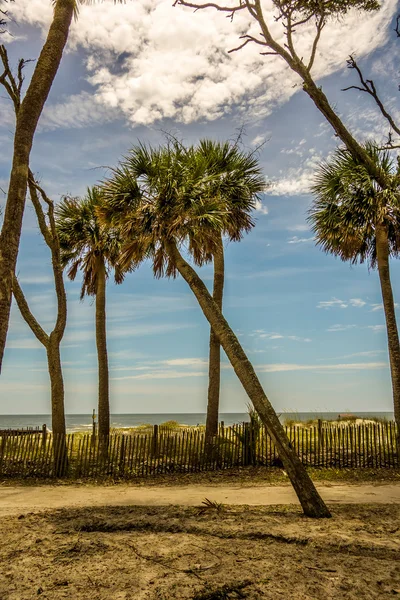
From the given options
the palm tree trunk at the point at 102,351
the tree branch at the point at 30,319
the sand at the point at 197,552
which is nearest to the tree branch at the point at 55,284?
the tree branch at the point at 30,319

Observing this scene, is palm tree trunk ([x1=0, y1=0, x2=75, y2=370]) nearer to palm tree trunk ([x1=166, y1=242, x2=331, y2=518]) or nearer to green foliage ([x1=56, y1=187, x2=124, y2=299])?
palm tree trunk ([x1=166, y1=242, x2=331, y2=518])

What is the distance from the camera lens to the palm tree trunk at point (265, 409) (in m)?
7.23

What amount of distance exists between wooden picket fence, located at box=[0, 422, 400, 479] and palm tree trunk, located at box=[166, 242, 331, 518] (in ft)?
20.0

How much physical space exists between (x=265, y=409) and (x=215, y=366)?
7.71m

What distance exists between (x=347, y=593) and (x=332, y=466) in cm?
974

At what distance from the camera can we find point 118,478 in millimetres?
12453

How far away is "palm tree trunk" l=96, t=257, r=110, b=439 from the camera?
16312 mm

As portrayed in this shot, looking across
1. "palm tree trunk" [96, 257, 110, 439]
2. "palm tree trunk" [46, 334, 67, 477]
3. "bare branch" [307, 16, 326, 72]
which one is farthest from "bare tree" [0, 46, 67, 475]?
"bare branch" [307, 16, 326, 72]

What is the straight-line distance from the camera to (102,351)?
16.9m

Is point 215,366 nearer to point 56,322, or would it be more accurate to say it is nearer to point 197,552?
point 56,322

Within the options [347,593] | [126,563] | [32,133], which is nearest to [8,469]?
[126,563]

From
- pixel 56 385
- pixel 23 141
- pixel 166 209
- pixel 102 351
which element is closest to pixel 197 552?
pixel 23 141

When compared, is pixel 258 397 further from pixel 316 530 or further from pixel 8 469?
pixel 8 469

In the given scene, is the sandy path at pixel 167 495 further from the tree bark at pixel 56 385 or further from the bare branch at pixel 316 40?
the bare branch at pixel 316 40
